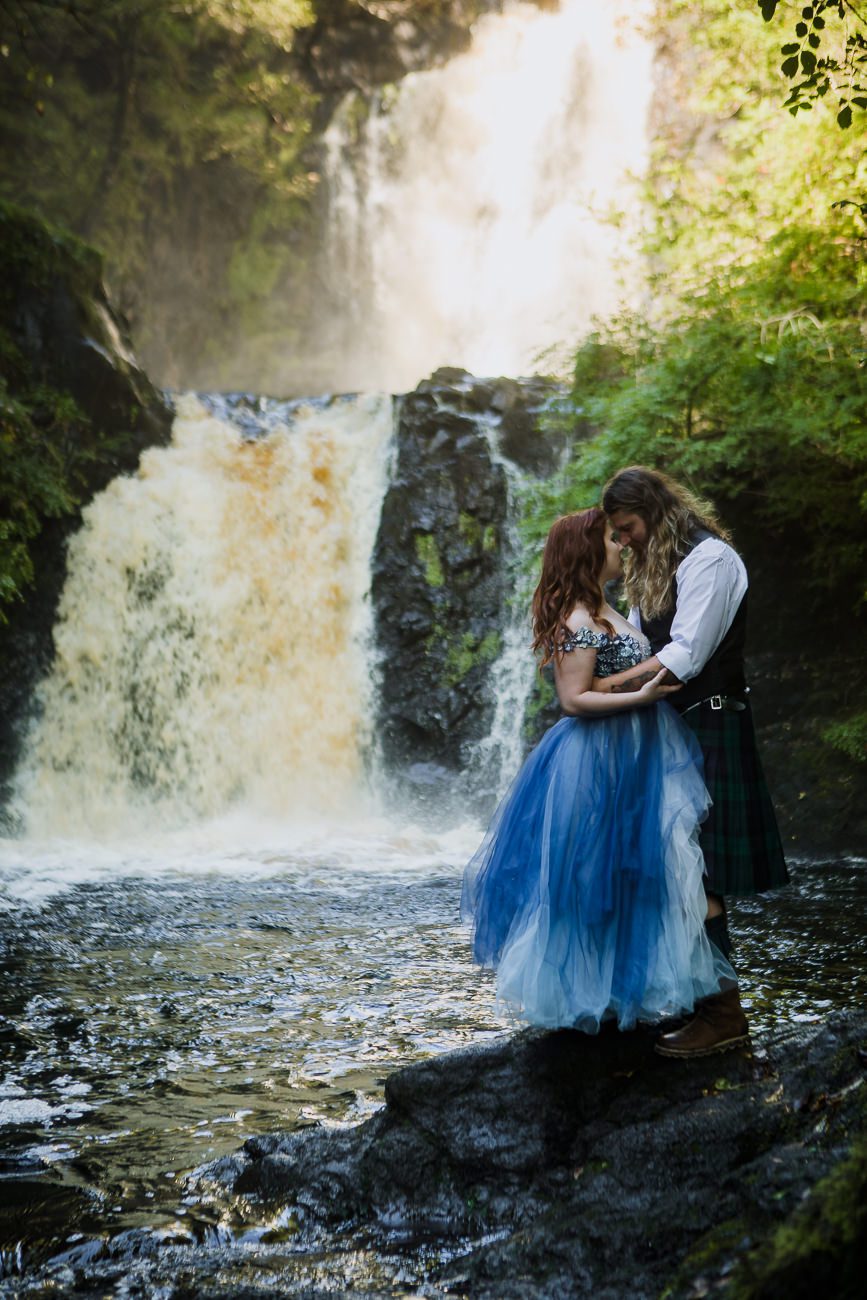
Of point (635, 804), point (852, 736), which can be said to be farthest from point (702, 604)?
point (852, 736)

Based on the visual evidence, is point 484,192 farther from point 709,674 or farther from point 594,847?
point 594,847

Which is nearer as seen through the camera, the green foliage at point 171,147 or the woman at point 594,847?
the woman at point 594,847

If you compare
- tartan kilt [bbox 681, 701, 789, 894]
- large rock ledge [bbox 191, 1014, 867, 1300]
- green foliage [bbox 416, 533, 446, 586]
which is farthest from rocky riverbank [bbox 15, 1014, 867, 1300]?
green foliage [bbox 416, 533, 446, 586]

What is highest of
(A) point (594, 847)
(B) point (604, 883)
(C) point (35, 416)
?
(C) point (35, 416)

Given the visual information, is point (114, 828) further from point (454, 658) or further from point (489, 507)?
point (489, 507)

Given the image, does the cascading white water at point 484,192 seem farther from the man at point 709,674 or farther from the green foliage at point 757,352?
the man at point 709,674

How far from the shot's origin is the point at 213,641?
13062 mm

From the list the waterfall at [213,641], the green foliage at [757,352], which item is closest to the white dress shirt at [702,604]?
the green foliage at [757,352]

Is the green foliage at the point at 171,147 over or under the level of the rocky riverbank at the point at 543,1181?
over

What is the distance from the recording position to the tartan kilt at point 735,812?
3422 millimetres

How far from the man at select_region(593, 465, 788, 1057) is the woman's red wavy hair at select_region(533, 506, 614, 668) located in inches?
4.4

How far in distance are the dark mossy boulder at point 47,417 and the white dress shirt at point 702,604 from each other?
9.35 metres

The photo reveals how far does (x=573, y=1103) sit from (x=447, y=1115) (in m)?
0.36

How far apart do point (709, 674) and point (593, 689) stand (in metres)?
0.37
